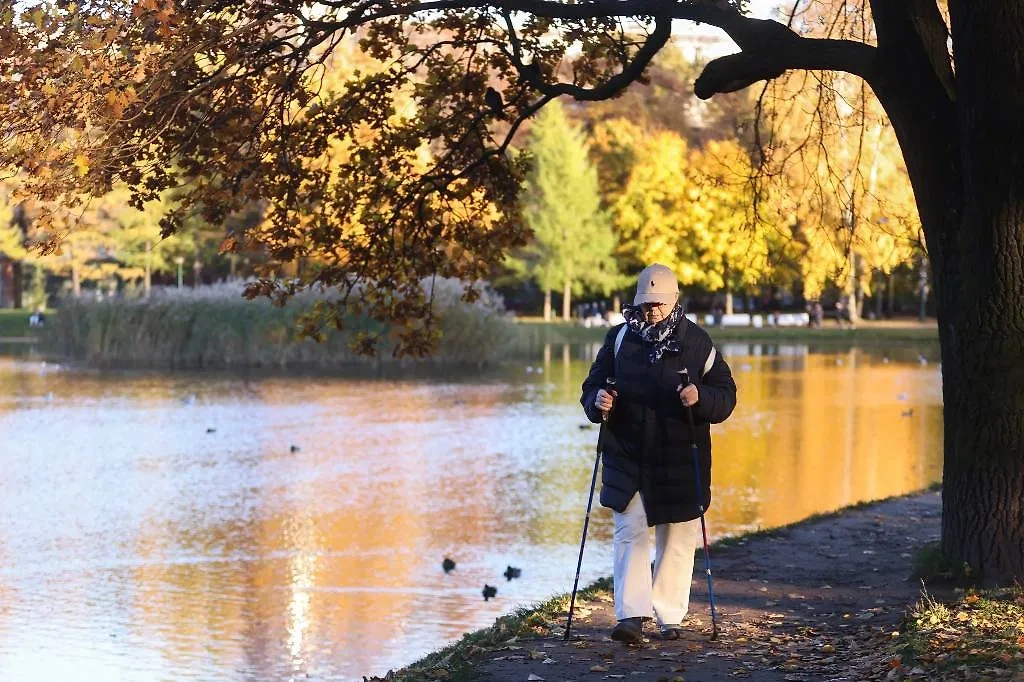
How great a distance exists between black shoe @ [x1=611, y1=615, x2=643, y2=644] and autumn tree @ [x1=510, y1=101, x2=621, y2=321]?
65234mm

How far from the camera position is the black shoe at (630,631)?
27.9 feet

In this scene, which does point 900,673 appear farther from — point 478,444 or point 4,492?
point 478,444

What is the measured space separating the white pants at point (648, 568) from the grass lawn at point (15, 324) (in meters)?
59.2

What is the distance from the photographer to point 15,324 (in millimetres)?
70375

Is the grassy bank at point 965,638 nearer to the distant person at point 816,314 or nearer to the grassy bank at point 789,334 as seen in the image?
the grassy bank at point 789,334

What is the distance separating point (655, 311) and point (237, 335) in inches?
1438

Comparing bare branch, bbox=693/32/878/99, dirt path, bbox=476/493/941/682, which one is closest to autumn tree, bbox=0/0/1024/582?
bare branch, bbox=693/32/878/99

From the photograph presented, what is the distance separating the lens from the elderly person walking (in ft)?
27.8

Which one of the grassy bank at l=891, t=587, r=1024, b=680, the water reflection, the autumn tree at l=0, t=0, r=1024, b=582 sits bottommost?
the water reflection

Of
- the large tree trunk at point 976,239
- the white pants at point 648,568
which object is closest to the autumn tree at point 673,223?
the large tree trunk at point 976,239

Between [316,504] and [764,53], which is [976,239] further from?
[316,504]

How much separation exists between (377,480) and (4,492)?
4394 mm

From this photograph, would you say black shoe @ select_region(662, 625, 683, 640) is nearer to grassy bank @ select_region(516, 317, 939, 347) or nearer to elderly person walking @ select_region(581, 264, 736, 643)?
elderly person walking @ select_region(581, 264, 736, 643)

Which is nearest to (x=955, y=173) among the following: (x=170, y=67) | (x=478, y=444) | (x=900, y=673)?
(x=900, y=673)
